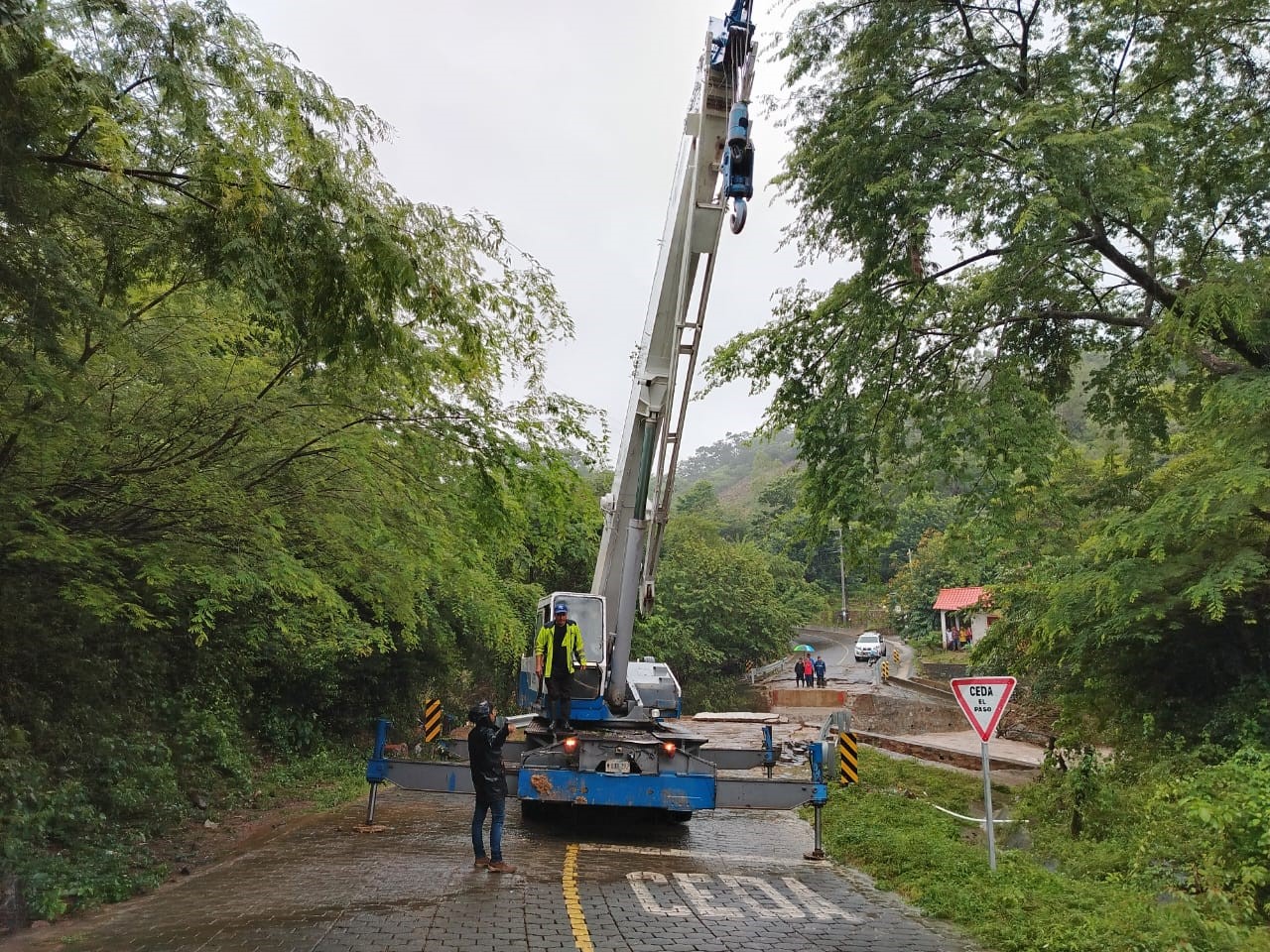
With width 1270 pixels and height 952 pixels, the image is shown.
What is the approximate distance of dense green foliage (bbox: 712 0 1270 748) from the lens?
33.9ft

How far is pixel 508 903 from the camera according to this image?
7383 mm

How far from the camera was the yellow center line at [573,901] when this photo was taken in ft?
21.0

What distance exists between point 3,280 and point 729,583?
44.5 meters

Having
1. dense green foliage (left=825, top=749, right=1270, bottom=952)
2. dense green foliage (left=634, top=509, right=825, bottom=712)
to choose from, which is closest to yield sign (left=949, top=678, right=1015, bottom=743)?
dense green foliage (left=825, top=749, right=1270, bottom=952)

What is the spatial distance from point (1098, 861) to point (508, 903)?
6.40 m

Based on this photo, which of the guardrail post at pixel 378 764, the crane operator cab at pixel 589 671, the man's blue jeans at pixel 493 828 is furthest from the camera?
the crane operator cab at pixel 589 671

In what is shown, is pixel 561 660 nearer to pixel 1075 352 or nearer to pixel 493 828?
pixel 493 828

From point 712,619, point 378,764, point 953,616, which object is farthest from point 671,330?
point 953,616

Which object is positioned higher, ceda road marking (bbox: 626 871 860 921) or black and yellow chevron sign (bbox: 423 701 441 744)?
black and yellow chevron sign (bbox: 423 701 441 744)

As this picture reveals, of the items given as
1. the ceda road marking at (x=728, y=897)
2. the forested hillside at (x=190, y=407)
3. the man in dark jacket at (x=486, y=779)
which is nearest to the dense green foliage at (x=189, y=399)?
the forested hillside at (x=190, y=407)

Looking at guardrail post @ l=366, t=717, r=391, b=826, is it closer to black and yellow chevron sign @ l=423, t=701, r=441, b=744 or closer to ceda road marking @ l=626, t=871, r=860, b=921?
black and yellow chevron sign @ l=423, t=701, r=441, b=744

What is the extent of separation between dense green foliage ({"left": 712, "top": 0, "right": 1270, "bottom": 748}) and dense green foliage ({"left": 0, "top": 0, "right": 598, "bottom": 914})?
4.94 metres

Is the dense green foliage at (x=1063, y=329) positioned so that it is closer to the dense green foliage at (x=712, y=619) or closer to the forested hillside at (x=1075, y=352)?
the forested hillside at (x=1075, y=352)

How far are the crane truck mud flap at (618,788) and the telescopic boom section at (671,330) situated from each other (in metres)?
1.57
